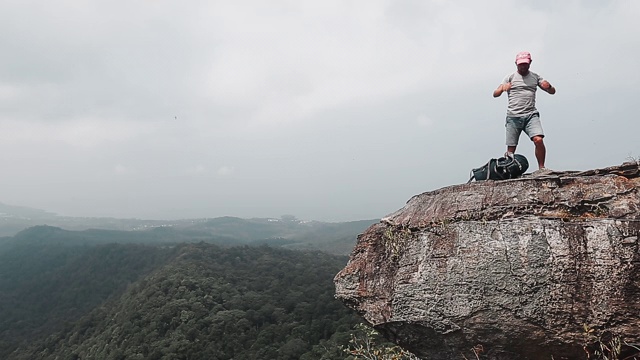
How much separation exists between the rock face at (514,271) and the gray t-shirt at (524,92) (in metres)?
1.63

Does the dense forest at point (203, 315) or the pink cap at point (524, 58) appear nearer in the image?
the pink cap at point (524, 58)

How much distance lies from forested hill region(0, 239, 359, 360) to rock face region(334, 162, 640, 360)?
1209 inches

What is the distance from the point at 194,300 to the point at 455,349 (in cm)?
5272

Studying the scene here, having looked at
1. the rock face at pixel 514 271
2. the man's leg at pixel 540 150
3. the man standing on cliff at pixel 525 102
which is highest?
the man standing on cliff at pixel 525 102

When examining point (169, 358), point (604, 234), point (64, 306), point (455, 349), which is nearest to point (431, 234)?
point (455, 349)

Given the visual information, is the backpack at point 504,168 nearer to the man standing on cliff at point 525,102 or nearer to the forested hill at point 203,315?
the man standing on cliff at point 525,102

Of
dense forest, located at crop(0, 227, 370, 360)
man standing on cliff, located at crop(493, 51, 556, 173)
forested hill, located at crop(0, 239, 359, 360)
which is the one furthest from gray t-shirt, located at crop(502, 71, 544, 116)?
forested hill, located at crop(0, 239, 359, 360)

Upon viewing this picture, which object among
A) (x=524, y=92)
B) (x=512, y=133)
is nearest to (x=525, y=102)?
(x=524, y=92)

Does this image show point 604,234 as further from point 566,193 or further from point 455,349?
point 455,349

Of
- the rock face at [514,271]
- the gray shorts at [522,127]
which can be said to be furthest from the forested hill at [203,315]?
the rock face at [514,271]

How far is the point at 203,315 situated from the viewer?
164 feet

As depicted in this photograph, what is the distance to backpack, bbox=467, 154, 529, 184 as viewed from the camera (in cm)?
662

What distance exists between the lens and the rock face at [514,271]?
4.83m

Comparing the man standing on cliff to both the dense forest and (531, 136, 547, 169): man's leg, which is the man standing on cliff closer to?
(531, 136, 547, 169): man's leg
